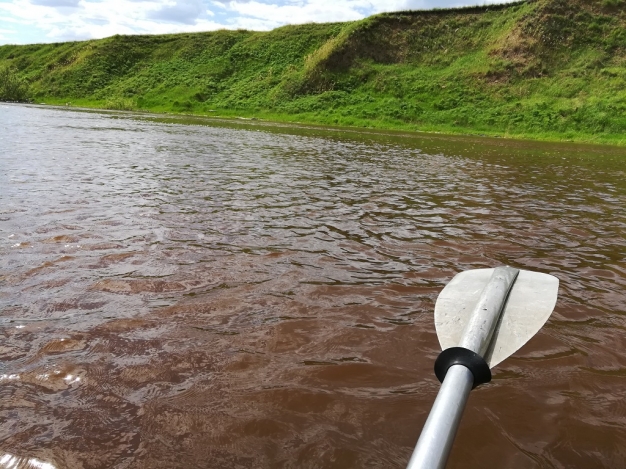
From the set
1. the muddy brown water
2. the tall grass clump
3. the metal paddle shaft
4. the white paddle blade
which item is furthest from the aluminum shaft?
the tall grass clump

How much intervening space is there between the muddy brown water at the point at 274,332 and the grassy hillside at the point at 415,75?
2813 cm

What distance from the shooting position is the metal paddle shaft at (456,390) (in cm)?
157

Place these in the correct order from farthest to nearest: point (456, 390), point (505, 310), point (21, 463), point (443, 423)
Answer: point (505, 310) → point (21, 463) → point (456, 390) → point (443, 423)

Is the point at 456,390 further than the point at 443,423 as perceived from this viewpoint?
Yes

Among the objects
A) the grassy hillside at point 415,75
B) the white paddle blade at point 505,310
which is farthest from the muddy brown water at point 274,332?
the grassy hillside at point 415,75

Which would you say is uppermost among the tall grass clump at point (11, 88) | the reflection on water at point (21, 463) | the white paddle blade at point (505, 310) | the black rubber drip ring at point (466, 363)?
the tall grass clump at point (11, 88)

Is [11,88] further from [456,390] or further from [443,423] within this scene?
[443,423]

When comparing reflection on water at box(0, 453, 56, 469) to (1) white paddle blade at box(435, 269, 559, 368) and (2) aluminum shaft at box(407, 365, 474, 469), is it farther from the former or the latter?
(1) white paddle blade at box(435, 269, 559, 368)

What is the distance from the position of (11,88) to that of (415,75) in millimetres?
43948

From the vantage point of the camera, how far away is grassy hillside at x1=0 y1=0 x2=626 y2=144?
33531 mm

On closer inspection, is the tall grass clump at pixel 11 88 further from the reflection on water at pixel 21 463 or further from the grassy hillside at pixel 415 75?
the reflection on water at pixel 21 463

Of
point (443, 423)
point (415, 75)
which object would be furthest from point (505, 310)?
point (415, 75)

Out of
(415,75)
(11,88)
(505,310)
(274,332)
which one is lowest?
(274,332)

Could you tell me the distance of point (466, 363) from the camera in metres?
2.03
